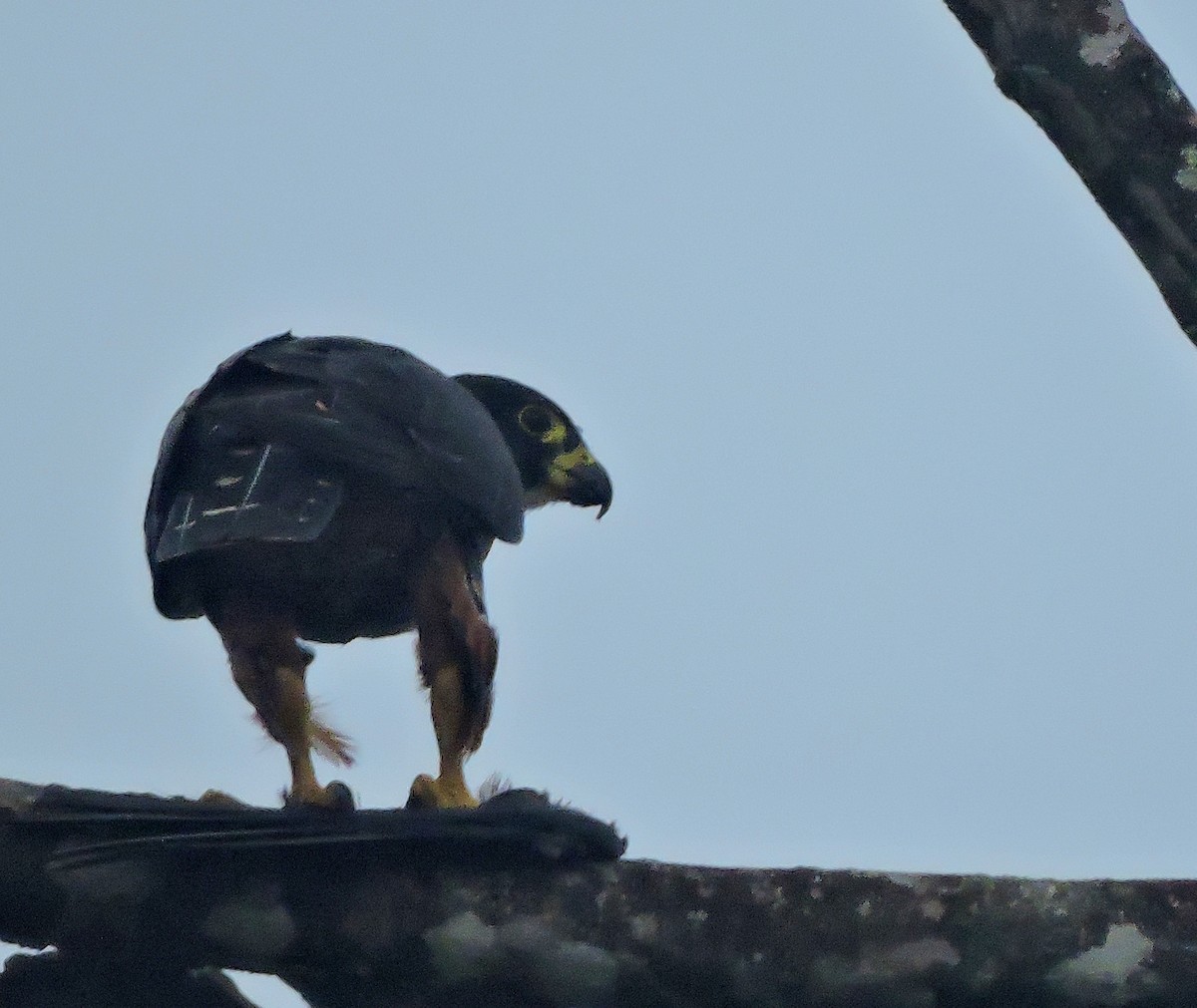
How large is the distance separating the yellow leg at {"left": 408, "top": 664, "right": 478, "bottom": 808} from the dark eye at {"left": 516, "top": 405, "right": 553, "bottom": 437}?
139cm

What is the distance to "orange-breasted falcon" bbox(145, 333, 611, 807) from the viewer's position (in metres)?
4.93

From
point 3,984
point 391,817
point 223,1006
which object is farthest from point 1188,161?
point 3,984

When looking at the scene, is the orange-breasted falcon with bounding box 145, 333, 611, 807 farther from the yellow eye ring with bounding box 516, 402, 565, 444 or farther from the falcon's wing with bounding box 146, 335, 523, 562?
the yellow eye ring with bounding box 516, 402, 565, 444

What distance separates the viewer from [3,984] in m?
4.16

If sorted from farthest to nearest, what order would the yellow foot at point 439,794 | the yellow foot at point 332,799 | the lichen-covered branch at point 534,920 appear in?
the yellow foot at point 439,794
the yellow foot at point 332,799
the lichen-covered branch at point 534,920

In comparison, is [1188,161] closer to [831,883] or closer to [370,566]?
[831,883]

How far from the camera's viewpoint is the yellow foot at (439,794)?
4801mm

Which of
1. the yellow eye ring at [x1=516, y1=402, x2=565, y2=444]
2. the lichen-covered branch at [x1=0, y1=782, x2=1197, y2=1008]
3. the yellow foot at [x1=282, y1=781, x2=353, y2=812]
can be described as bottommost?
the lichen-covered branch at [x1=0, y1=782, x2=1197, y2=1008]

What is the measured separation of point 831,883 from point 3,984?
6.25ft

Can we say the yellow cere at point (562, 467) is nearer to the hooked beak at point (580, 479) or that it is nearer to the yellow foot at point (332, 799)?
the hooked beak at point (580, 479)

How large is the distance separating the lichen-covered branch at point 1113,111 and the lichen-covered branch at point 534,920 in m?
1.34

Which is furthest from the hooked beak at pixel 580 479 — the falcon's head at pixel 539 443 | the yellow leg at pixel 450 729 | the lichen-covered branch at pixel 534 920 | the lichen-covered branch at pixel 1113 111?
the lichen-covered branch at pixel 1113 111

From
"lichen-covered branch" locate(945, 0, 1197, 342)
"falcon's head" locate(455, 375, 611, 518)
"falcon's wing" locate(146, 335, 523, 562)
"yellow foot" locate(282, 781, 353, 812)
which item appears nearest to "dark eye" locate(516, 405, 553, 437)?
"falcon's head" locate(455, 375, 611, 518)

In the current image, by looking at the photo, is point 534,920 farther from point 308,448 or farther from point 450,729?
point 308,448
